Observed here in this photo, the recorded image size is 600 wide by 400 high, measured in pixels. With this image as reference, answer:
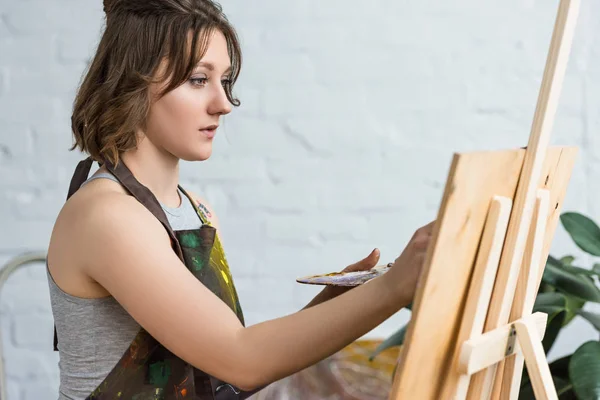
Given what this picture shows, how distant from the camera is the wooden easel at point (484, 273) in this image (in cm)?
69

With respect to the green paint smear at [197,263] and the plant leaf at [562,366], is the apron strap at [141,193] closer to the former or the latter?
the green paint smear at [197,263]

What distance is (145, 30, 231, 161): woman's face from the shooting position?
3.24ft

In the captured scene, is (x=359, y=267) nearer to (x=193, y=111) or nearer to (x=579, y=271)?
(x=193, y=111)

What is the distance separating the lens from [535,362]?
773 mm

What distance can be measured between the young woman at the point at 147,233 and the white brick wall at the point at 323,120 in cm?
66

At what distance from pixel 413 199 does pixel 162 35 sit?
0.91 metres

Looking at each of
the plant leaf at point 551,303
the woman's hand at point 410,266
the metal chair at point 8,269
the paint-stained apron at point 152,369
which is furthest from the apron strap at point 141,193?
the plant leaf at point 551,303

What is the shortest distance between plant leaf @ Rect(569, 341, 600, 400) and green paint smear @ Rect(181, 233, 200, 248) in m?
0.64

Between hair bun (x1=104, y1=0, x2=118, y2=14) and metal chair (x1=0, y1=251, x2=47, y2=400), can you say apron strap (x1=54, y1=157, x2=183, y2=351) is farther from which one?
metal chair (x1=0, y1=251, x2=47, y2=400)

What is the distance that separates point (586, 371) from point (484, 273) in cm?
67

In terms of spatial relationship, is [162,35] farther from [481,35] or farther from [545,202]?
[481,35]

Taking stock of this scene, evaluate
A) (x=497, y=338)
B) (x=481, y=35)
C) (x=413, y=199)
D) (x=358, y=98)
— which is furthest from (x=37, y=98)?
(x=497, y=338)

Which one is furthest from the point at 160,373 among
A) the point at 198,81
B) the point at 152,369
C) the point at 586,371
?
the point at 586,371

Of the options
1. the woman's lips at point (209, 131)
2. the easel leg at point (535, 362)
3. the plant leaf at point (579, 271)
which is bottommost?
the plant leaf at point (579, 271)
